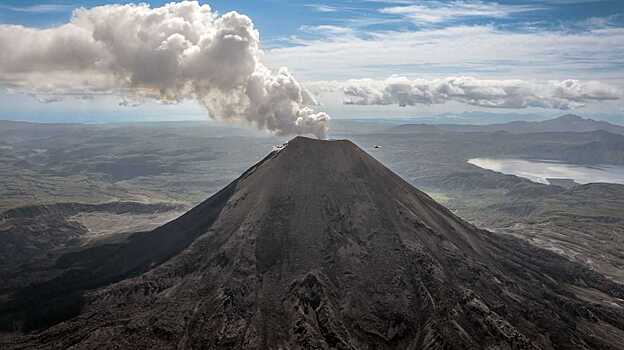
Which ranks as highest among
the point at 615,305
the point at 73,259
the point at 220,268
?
the point at 220,268

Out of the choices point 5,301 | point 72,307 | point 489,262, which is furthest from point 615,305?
point 5,301

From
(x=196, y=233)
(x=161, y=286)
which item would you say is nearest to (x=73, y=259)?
(x=196, y=233)

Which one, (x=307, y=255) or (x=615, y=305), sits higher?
(x=307, y=255)

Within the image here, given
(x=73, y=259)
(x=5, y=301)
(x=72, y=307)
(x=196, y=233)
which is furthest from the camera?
(x=73, y=259)

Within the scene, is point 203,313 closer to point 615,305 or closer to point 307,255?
point 307,255

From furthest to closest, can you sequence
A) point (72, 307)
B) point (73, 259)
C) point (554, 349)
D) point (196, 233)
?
point (73, 259)
point (196, 233)
point (72, 307)
point (554, 349)

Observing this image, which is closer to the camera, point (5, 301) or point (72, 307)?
point (72, 307)
